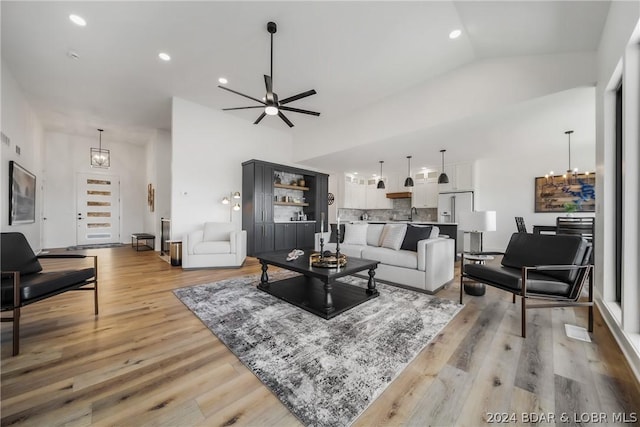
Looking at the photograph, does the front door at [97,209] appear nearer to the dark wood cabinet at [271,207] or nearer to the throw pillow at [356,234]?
the dark wood cabinet at [271,207]

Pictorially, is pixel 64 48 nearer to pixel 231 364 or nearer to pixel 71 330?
pixel 71 330

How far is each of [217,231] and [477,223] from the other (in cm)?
454

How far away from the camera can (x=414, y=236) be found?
3809 mm

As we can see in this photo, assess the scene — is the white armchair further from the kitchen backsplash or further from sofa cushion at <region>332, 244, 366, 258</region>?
the kitchen backsplash

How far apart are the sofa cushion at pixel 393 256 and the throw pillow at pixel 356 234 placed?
428mm

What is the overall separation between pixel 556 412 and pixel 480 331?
90cm

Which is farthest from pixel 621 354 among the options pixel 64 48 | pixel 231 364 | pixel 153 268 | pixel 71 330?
pixel 64 48

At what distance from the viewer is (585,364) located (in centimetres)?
168

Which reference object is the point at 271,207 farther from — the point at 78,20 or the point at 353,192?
the point at 78,20

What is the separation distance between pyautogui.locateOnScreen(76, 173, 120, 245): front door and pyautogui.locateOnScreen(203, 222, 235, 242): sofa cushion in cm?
539

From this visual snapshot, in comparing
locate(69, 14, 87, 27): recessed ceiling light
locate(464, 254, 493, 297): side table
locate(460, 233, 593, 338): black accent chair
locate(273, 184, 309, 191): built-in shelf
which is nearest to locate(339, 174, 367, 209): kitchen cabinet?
locate(273, 184, 309, 191): built-in shelf

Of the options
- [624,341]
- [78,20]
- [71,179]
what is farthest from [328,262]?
[71,179]

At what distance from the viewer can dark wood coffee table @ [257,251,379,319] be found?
2447mm

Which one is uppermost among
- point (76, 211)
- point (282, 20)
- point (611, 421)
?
point (282, 20)
